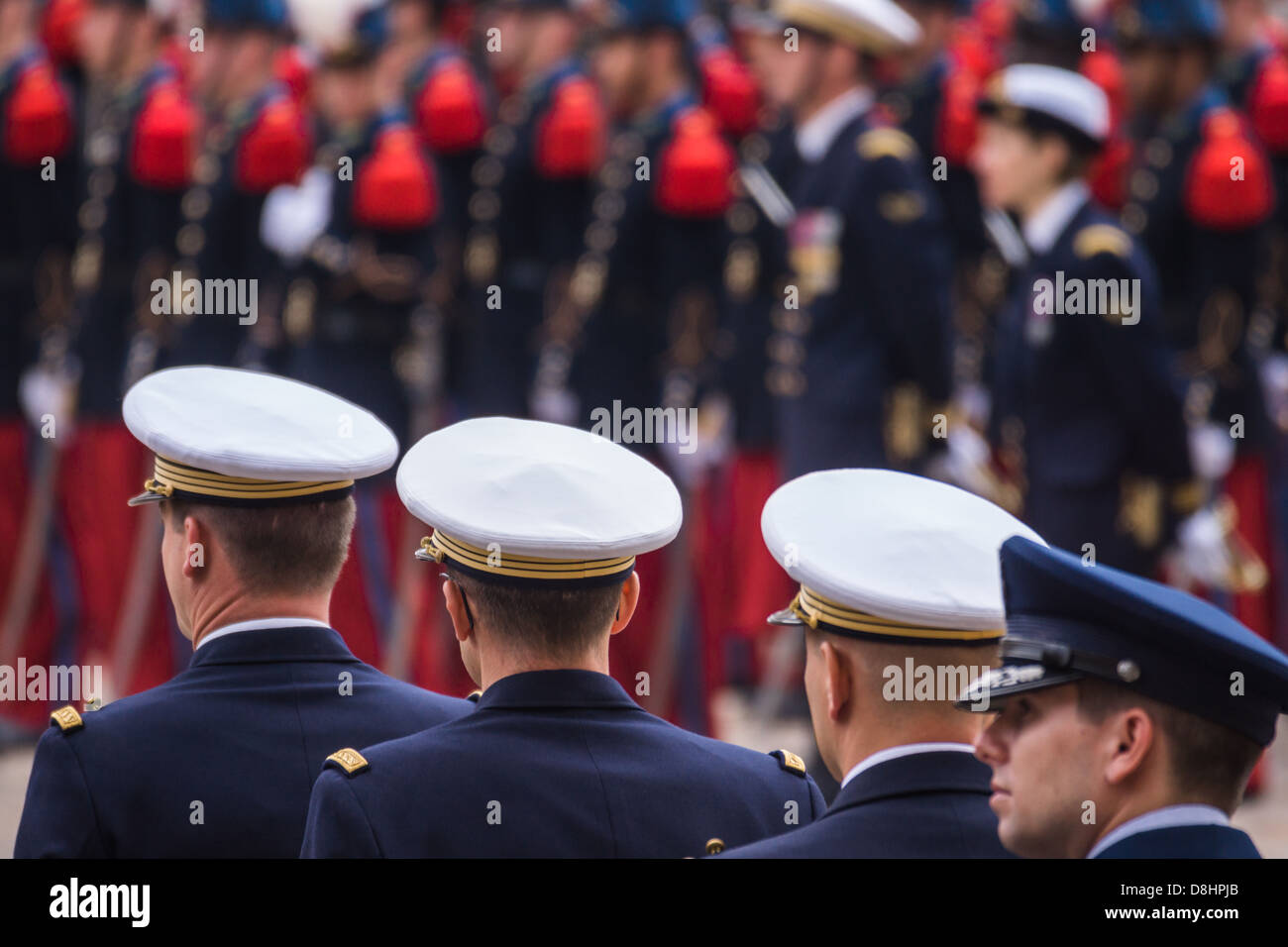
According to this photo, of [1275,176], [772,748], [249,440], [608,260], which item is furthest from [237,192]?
[249,440]

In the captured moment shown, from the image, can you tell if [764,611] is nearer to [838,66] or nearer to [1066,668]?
[838,66]

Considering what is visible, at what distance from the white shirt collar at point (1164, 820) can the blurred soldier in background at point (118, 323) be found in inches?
234

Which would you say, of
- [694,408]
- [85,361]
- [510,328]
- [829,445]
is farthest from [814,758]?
[85,361]


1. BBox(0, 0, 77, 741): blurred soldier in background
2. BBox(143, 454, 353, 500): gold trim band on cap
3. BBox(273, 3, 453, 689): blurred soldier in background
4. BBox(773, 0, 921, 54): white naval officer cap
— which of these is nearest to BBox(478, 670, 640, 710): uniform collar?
BBox(143, 454, 353, 500): gold trim band on cap

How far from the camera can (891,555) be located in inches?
113

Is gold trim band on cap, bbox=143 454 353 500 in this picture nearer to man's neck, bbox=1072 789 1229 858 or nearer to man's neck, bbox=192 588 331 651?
man's neck, bbox=192 588 331 651

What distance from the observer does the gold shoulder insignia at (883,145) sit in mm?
6504

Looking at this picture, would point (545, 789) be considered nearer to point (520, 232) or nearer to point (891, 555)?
point (891, 555)

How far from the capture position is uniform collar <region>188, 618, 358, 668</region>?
10.5ft

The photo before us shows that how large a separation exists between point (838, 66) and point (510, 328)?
173 centimetres

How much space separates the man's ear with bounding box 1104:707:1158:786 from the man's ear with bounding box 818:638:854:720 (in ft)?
1.29

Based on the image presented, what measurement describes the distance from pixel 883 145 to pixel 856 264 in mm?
343

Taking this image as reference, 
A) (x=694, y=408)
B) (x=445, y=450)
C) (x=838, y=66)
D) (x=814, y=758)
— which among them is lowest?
(x=814, y=758)

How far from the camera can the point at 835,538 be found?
2.93m
